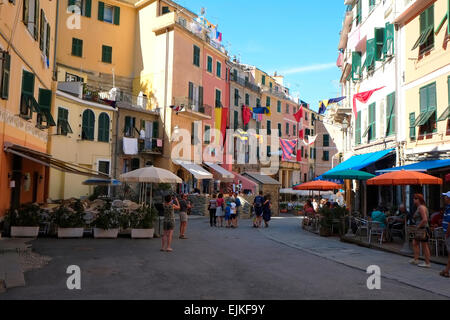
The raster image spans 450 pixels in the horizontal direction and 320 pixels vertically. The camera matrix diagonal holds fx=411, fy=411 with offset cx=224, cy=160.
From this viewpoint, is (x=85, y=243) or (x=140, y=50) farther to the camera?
(x=140, y=50)

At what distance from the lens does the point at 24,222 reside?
493 inches

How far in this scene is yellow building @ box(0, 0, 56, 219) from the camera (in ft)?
40.5

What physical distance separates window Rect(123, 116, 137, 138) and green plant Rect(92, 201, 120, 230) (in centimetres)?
1479

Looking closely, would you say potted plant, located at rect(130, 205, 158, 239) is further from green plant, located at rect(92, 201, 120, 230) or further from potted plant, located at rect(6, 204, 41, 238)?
potted plant, located at rect(6, 204, 41, 238)

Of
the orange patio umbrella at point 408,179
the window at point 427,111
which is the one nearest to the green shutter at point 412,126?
the window at point 427,111

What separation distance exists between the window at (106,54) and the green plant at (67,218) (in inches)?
797

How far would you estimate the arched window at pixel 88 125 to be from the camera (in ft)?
82.9

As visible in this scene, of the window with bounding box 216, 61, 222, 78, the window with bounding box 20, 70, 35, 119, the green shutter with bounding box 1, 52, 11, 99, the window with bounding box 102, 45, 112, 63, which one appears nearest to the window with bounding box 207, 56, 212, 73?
the window with bounding box 216, 61, 222, 78

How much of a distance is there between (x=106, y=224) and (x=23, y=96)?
5346 mm

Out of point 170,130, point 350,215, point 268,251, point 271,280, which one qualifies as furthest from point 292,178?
point 271,280

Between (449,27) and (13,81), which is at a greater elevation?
(449,27)

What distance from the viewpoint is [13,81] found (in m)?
13.1
